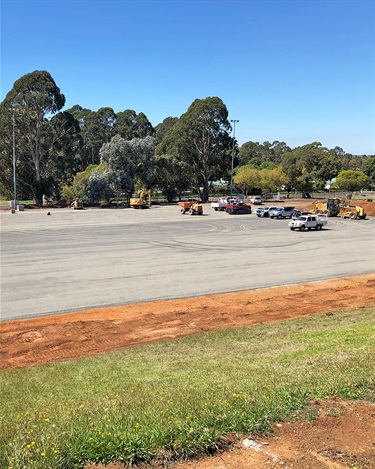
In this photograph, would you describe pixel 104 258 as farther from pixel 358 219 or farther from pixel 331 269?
pixel 358 219

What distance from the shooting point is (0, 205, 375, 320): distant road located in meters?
19.1

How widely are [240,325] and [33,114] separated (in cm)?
7184

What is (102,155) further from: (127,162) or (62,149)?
(62,149)

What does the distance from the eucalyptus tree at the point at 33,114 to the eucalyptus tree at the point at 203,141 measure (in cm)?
2342

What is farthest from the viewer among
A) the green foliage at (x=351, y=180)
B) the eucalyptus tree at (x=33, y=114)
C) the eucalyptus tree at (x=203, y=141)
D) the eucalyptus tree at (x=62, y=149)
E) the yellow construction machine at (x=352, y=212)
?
the green foliage at (x=351, y=180)

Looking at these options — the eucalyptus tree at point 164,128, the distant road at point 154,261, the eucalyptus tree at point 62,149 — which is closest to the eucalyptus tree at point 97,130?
the eucalyptus tree at point 164,128

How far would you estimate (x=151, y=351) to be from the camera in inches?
460

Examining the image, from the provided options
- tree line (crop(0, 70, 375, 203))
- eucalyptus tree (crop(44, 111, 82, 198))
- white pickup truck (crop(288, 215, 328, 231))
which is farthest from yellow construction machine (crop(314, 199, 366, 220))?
eucalyptus tree (crop(44, 111, 82, 198))

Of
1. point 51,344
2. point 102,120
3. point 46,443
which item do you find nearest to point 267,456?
point 46,443

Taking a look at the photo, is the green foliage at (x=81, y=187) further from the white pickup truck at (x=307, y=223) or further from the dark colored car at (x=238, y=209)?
the white pickup truck at (x=307, y=223)

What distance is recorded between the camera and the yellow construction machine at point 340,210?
57.6 metres

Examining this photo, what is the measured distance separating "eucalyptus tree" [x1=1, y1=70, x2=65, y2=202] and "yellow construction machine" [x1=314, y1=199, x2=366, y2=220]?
46.8 m

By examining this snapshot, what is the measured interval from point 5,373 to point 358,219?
5453 centimetres

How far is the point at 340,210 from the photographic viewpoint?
60.4 meters
